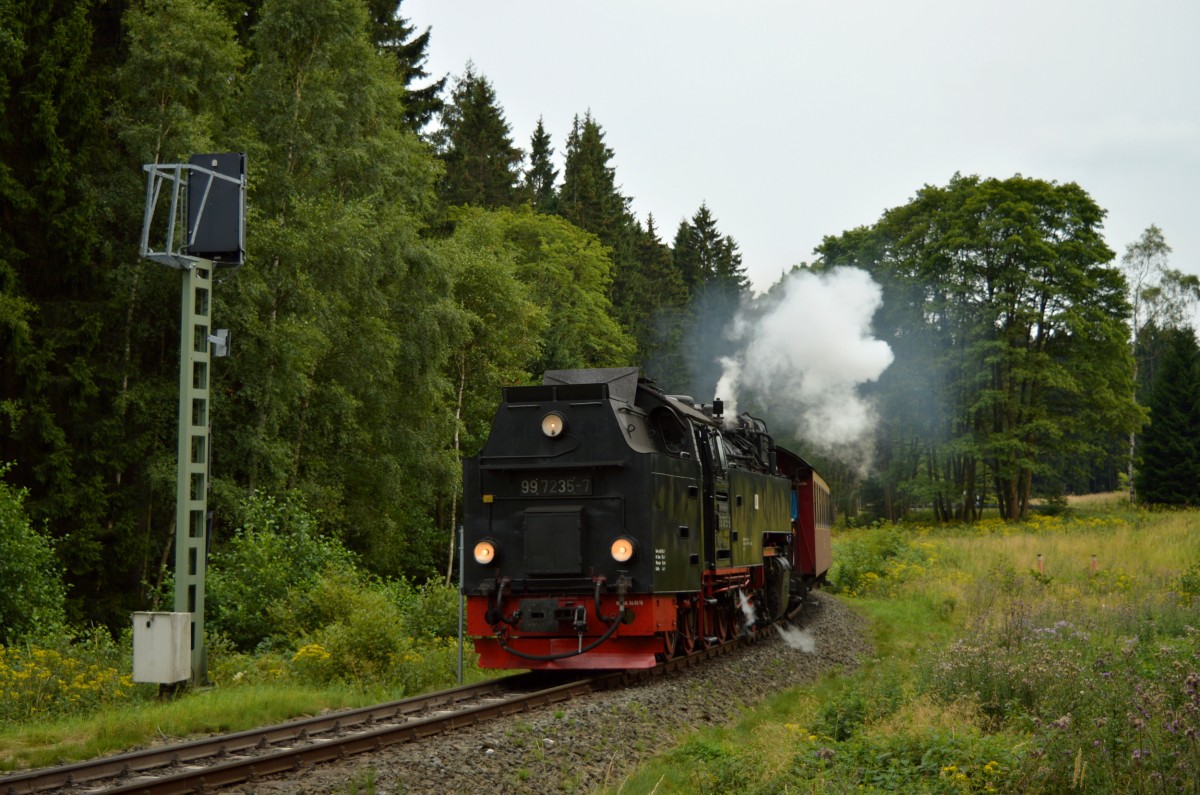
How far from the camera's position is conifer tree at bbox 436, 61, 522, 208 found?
4994 cm

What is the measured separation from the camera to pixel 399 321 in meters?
29.3

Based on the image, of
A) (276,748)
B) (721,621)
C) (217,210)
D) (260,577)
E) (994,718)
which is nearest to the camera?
(276,748)

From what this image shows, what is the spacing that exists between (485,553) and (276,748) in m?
4.04

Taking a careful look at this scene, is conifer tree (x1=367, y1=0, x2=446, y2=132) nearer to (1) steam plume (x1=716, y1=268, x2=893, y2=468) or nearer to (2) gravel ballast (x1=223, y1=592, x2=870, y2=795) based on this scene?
(1) steam plume (x1=716, y1=268, x2=893, y2=468)

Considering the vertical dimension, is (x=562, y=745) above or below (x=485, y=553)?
below

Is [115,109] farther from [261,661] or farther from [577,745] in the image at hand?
[577,745]

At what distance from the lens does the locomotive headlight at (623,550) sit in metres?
11.9

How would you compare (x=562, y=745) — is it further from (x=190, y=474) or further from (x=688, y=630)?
(x=190, y=474)

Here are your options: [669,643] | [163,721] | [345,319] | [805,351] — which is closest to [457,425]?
[345,319]

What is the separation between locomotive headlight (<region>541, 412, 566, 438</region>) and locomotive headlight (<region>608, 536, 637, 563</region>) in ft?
4.48

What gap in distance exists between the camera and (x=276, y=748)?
336 inches

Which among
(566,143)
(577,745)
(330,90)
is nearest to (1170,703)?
(577,745)

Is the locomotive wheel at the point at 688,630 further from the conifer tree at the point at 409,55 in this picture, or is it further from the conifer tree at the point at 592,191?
the conifer tree at the point at 592,191

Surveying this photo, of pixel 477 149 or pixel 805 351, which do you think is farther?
pixel 477 149
